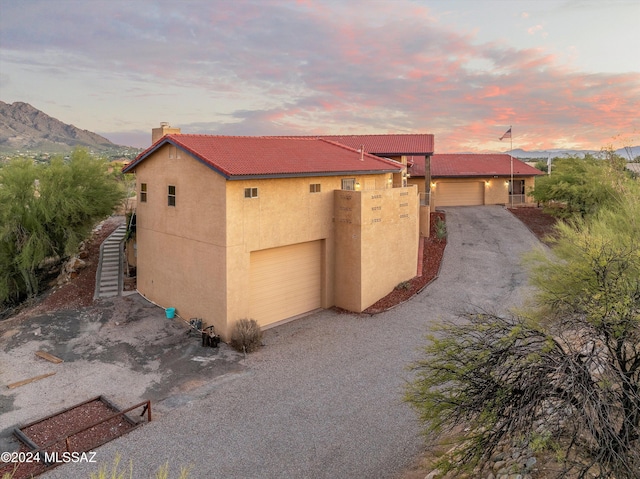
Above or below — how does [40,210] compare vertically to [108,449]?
above

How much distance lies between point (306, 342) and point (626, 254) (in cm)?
1060

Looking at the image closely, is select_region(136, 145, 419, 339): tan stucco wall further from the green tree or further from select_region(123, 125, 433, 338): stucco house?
the green tree

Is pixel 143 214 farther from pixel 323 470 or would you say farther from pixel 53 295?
pixel 323 470

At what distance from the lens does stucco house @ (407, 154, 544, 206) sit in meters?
40.8

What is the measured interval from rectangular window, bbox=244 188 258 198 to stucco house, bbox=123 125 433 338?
4 centimetres

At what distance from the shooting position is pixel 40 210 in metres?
22.0

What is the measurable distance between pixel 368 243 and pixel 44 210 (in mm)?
15024

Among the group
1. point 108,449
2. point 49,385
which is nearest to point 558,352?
point 108,449

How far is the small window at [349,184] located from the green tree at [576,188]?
59.6ft

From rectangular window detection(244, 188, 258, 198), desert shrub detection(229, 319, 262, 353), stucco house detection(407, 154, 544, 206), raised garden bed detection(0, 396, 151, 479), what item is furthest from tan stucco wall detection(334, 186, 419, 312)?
stucco house detection(407, 154, 544, 206)

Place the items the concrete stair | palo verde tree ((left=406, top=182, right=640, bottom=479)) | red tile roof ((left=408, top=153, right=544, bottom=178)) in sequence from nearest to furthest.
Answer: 1. palo verde tree ((left=406, top=182, right=640, bottom=479))
2. the concrete stair
3. red tile roof ((left=408, top=153, right=544, bottom=178))

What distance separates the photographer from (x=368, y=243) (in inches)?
777

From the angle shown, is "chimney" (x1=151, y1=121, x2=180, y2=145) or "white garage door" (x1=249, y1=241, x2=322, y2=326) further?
"chimney" (x1=151, y1=121, x2=180, y2=145)

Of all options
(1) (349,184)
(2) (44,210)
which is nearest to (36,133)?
(2) (44,210)
